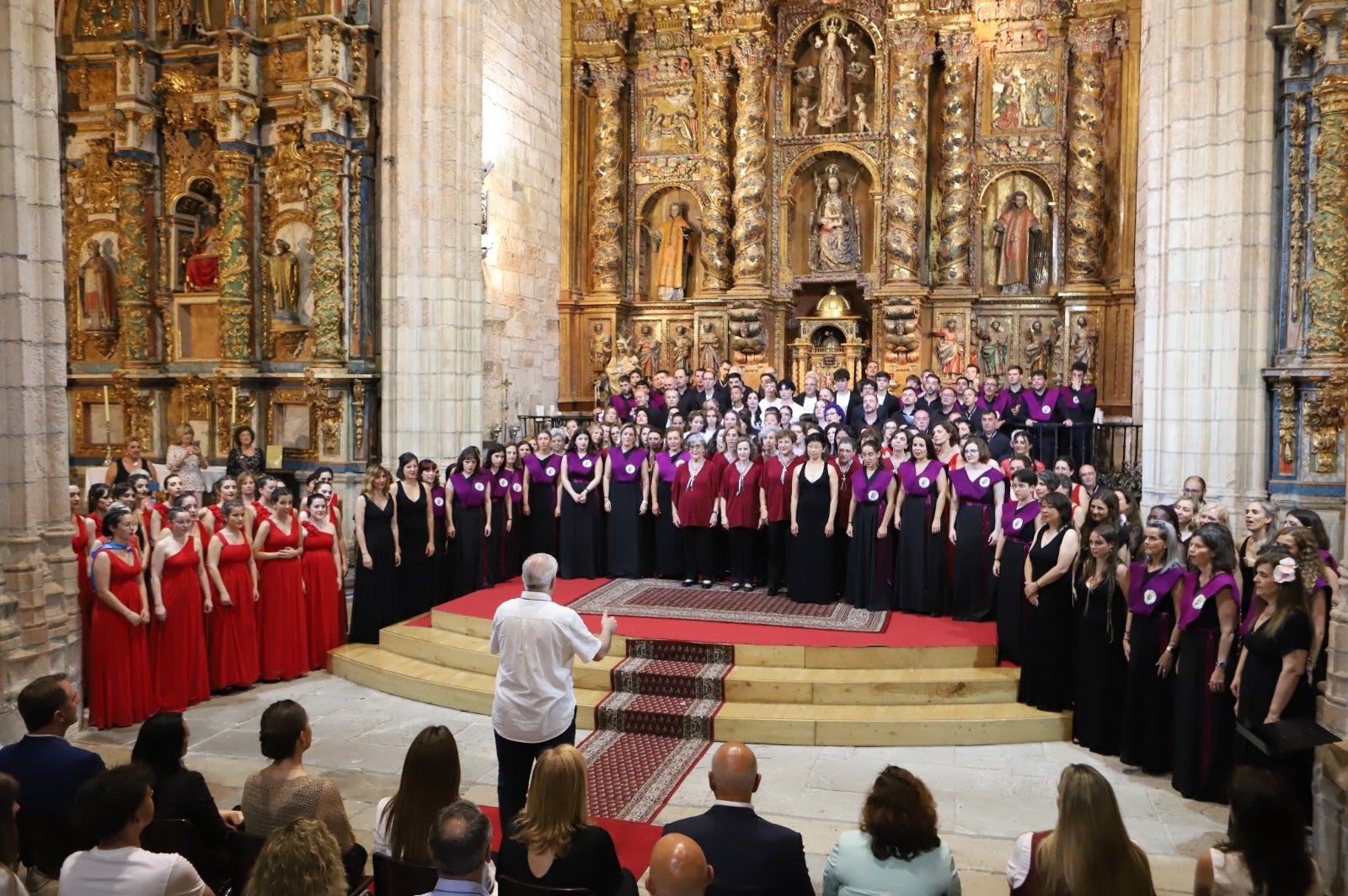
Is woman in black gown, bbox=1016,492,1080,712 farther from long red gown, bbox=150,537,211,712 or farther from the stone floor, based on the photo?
long red gown, bbox=150,537,211,712

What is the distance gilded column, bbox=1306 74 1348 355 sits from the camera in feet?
30.9

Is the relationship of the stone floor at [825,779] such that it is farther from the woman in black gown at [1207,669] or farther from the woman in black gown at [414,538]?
the woman in black gown at [414,538]

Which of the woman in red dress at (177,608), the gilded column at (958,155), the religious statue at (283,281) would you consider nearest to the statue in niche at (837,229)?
the gilded column at (958,155)

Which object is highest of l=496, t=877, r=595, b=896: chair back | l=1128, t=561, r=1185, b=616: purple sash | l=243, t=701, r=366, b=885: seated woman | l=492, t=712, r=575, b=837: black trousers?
l=1128, t=561, r=1185, b=616: purple sash

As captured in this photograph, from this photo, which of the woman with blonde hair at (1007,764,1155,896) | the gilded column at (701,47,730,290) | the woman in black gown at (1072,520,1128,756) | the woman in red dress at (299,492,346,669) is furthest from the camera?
the gilded column at (701,47,730,290)

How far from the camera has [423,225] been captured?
1236 cm

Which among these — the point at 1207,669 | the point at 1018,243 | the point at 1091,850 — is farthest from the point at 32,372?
the point at 1018,243

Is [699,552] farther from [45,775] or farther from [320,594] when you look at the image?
[45,775]

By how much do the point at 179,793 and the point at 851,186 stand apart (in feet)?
51.7

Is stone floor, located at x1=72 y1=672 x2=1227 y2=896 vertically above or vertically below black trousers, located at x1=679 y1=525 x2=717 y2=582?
below

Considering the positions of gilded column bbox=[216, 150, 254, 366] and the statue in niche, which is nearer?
gilded column bbox=[216, 150, 254, 366]

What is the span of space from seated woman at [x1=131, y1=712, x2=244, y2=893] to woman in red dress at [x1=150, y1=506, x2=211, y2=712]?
4166 millimetres

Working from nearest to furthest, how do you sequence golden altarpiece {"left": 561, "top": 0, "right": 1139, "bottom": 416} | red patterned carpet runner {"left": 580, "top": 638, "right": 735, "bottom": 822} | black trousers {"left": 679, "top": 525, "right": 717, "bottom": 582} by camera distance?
red patterned carpet runner {"left": 580, "top": 638, "right": 735, "bottom": 822} → black trousers {"left": 679, "top": 525, "right": 717, "bottom": 582} → golden altarpiece {"left": 561, "top": 0, "right": 1139, "bottom": 416}

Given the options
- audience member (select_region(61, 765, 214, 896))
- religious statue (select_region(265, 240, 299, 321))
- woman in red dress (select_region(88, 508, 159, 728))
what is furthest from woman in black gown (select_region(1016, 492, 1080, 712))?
religious statue (select_region(265, 240, 299, 321))
